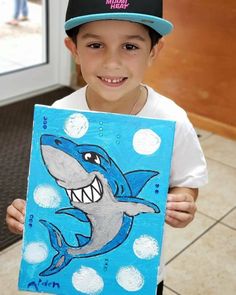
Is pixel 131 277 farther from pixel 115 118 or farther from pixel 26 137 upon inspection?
pixel 26 137

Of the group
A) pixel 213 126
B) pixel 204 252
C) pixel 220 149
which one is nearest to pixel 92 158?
pixel 204 252

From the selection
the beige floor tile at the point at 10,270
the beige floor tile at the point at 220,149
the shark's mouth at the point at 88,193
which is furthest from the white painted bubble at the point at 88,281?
the beige floor tile at the point at 220,149

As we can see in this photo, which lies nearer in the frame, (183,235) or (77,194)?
(77,194)

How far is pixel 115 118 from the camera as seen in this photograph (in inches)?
25.8

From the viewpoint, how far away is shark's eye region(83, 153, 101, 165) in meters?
0.67

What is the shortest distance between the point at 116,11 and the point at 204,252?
3.28 ft

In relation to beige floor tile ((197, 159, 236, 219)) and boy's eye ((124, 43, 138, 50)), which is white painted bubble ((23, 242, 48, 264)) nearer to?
boy's eye ((124, 43, 138, 50))

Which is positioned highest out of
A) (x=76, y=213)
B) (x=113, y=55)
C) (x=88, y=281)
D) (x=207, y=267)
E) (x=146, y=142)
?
(x=113, y=55)

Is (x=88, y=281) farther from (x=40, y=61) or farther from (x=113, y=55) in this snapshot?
(x=40, y=61)

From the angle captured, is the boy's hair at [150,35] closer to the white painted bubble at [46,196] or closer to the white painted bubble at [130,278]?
the white painted bubble at [46,196]

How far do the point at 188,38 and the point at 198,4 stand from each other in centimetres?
16

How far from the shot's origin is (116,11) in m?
0.69

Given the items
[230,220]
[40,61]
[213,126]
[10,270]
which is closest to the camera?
[10,270]

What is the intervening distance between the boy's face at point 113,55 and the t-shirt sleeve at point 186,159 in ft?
0.39
